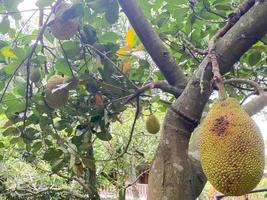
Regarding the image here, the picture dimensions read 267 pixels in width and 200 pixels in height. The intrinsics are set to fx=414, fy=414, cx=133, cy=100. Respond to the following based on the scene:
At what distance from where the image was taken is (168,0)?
1.00m

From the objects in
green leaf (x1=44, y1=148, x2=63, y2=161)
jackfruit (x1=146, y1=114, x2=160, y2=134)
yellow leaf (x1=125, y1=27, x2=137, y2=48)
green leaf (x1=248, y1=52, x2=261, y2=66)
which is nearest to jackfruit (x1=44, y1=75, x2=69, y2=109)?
green leaf (x1=44, y1=148, x2=63, y2=161)

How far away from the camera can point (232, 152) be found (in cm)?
49

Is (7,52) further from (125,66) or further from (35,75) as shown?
(125,66)

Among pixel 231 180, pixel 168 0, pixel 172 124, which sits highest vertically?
pixel 168 0

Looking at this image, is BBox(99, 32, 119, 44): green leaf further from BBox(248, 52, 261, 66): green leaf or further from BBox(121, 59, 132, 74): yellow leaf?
BBox(248, 52, 261, 66): green leaf

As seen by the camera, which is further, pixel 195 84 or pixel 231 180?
pixel 195 84

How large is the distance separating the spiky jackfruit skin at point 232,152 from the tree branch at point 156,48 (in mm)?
268

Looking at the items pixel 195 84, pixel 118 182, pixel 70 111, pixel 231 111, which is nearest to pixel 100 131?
pixel 70 111

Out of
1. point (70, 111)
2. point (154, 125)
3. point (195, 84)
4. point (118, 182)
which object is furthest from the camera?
point (118, 182)

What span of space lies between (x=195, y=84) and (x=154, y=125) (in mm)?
488

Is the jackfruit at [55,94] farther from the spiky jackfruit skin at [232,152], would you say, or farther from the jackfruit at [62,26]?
the spiky jackfruit skin at [232,152]

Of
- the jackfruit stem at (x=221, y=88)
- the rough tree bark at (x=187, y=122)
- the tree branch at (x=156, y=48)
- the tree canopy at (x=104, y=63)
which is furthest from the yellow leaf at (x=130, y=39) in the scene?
the jackfruit stem at (x=221, y=88)

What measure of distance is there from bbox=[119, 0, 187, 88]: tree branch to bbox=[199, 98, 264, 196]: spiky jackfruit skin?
268 millimetres

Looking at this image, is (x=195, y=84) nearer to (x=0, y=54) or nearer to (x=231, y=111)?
(x=231, y=111)
